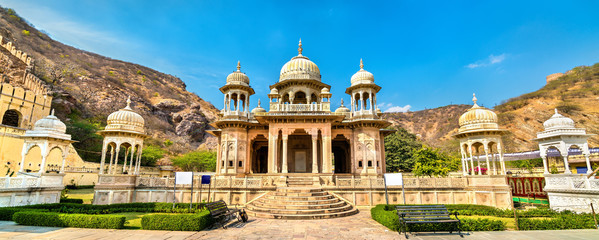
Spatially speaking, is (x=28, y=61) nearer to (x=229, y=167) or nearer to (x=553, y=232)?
(x=229, y=167)

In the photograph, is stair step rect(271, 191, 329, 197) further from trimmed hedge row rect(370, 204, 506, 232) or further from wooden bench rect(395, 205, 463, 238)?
wooden bench rect(395, 205, 463, 238)

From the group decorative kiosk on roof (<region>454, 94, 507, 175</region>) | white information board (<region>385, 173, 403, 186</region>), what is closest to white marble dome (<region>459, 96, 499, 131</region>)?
decorative kiosk on roof (<region>454, 94, 507, 175</region>)

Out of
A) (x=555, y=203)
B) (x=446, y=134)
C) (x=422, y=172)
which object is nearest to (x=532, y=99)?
(x=446, y=134)

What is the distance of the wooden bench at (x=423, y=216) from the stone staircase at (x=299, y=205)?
4874 mm

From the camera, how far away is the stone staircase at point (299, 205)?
1410 cm

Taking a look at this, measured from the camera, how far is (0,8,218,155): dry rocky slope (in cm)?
6100

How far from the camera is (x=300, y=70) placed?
26.1m

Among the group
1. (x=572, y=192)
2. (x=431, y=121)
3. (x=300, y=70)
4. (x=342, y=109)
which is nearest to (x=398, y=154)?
(x=342, y=109)

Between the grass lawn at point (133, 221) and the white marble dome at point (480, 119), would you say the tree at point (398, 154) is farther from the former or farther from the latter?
the grass lawn at point (133, 221)

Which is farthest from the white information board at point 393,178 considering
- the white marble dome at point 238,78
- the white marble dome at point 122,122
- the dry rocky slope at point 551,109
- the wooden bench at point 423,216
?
the dry rocky slope at point 551,109

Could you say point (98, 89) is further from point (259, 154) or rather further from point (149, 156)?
point (259, 154)

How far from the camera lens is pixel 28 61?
163ft

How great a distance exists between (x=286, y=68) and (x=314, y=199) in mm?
15217

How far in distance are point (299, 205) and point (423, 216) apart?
686 centimetres
